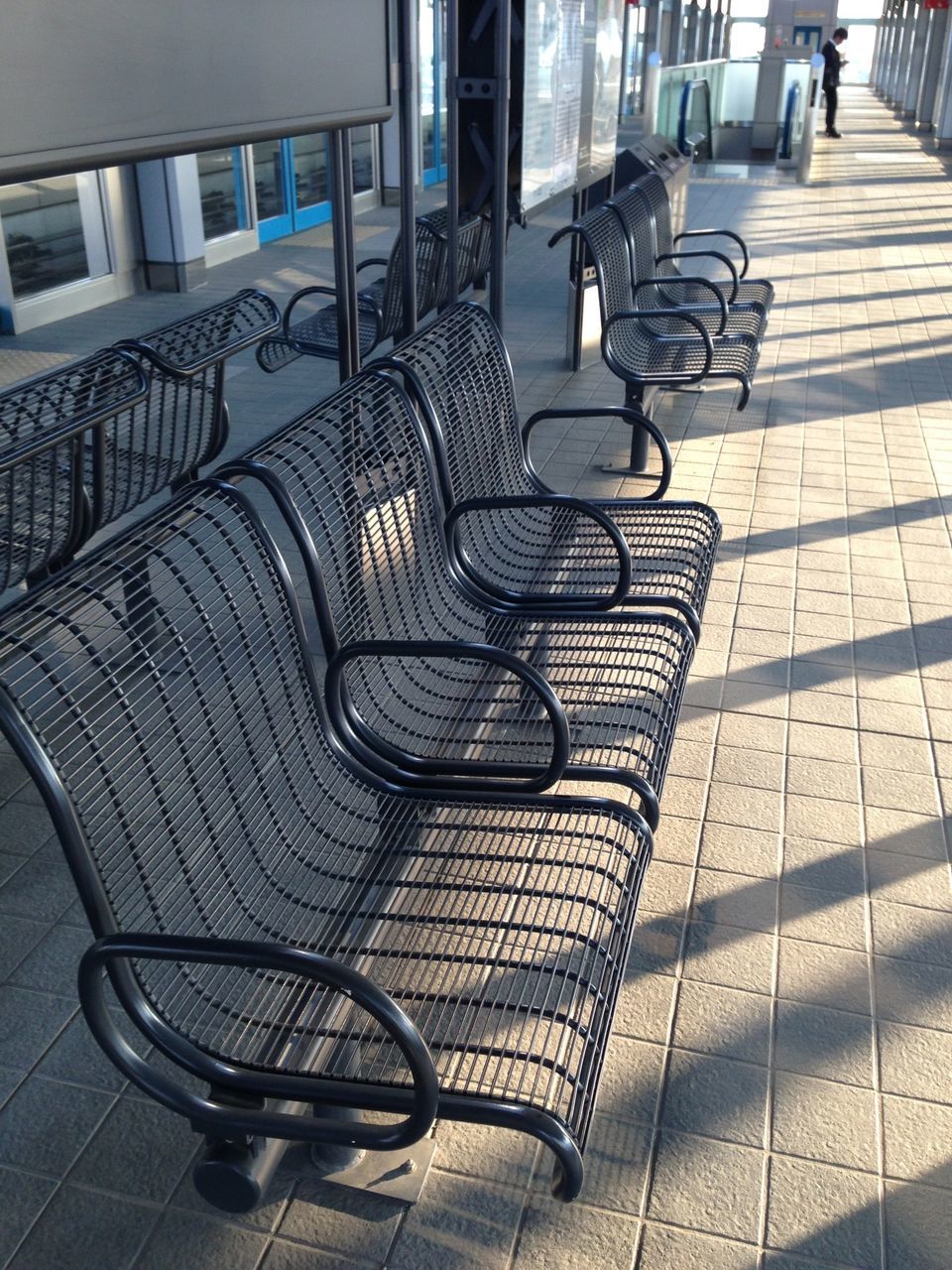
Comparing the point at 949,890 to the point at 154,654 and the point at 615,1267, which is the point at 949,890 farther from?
the point at 154,654

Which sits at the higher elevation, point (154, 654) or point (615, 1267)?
point (154, 654)

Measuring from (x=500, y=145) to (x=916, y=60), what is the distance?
32823 millimetres

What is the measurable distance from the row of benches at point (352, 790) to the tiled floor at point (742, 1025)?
181mm

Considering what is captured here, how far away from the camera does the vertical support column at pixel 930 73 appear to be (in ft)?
87.4

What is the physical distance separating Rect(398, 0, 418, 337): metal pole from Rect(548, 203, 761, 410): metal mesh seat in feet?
4.73

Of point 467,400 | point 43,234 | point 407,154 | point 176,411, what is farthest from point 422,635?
point 43,234

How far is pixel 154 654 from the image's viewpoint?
68.4 inches

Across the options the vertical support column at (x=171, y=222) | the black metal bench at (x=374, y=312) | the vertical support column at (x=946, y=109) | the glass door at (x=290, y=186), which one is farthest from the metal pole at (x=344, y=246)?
the vertical support column at (x=946, y=109)

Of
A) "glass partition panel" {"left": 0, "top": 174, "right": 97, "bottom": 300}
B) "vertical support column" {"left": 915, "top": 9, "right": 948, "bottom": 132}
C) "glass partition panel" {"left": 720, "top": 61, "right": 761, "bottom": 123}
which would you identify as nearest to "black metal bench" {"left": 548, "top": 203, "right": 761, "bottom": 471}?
"glass partition panel" {"left": 0, "top": 174, "right": 97, "bottom": 300}

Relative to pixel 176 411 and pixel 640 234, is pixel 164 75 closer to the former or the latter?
pixel 176 411

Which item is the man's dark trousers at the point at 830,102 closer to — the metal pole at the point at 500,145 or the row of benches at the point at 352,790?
the metal pole at the point at 500,145

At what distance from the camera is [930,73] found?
27.5m

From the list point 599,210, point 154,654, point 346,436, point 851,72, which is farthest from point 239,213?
point 851,72

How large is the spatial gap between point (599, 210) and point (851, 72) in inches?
3190
